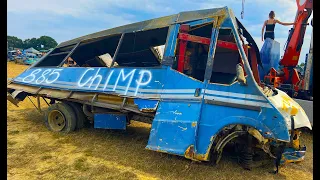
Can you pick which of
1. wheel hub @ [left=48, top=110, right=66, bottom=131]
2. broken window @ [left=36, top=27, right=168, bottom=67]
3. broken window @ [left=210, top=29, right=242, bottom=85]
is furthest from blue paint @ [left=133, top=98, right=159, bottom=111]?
wheel hub @ [left=48, top=110, right=66, bottom=131]

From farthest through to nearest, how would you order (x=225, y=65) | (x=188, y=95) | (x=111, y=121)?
(x=225, y=65) → (x=111, y=121) → (x=188, y=95)

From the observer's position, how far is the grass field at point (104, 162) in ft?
13.3

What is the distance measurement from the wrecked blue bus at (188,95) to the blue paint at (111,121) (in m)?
0.02

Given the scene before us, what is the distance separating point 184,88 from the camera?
425 cm

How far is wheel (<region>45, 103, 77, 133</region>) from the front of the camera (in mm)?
6121

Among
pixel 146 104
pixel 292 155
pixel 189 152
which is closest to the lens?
pixel 189 152

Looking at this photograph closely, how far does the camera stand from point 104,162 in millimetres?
4512

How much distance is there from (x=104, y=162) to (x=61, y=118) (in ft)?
8.63

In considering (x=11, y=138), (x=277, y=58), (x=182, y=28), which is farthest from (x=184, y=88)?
(x=277, y=58)

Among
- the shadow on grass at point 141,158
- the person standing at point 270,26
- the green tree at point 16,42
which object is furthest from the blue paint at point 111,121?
the green tree at point 16,42

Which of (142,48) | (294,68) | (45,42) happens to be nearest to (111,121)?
(142,48)

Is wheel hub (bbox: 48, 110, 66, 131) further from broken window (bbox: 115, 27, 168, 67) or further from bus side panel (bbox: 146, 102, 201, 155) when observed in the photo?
bus side panel (bbox: 146, 102, 201, 155)

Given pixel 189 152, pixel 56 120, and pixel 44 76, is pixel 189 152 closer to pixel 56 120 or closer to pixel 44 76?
pixel 56 120

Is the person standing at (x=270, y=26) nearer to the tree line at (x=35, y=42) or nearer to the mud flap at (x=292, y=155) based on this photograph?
the mud flap at (x=292, y=155)
